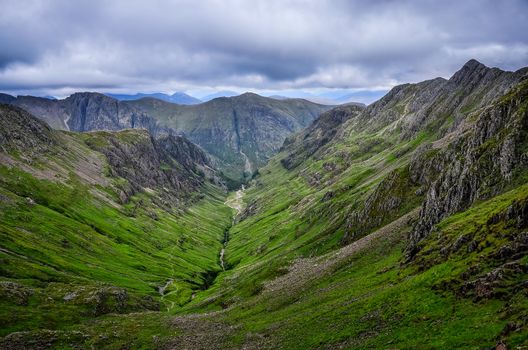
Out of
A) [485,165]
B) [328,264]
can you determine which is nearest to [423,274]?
[485,165]

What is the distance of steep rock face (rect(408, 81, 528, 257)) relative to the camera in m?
91.4

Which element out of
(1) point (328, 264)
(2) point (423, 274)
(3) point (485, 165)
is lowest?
(1) point (328, 264)

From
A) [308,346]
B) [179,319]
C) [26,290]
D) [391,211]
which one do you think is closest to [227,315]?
[179,319]

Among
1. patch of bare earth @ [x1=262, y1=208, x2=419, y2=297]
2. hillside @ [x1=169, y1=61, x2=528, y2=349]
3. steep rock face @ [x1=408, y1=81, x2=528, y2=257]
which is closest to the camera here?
hillside @ [x1=169, y1=61, x2=528, y2=349]

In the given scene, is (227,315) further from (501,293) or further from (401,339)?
(501,293)

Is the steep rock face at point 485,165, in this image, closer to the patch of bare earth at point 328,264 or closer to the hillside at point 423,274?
the hillside at point 423,274

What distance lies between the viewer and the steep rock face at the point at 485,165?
91375 mm

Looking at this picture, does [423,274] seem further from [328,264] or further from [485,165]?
[328,264]

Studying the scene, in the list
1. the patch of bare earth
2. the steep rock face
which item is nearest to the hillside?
the steep rock face

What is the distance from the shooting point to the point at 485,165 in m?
98.5

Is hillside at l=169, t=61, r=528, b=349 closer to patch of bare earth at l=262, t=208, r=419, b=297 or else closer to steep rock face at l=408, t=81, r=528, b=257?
steep rock face at l=408, t=81, r=528, b=257

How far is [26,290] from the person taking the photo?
134m

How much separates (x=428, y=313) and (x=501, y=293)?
9389 millimetres

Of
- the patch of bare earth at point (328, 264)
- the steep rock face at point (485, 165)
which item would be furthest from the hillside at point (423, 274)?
the patch of bare earth at point (328, 264)
